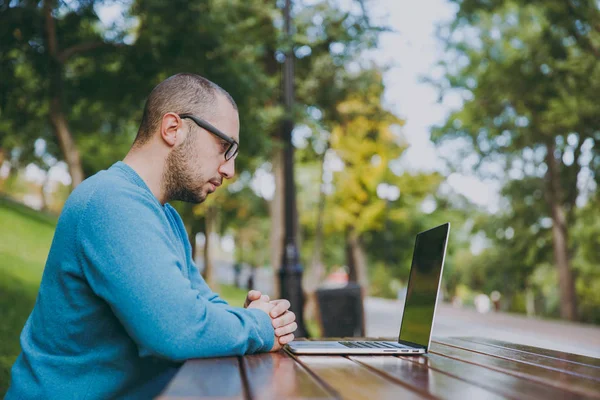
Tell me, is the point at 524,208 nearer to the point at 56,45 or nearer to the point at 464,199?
the point at 464,199

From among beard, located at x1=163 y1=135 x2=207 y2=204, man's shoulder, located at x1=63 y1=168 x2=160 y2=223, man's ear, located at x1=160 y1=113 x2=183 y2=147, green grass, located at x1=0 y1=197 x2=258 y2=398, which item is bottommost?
green grass, located at x1=0 y1=197 x2=258 y2=398

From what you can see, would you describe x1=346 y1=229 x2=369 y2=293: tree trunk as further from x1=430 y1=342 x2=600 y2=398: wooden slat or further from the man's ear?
the man's ear

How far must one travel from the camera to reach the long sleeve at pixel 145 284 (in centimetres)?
178

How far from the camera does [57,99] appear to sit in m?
9.86

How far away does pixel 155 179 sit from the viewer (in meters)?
2.30

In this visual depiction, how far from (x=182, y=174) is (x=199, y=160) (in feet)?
0.29

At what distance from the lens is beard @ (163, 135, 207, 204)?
2.34 m

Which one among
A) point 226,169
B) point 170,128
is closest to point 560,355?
point 226,169

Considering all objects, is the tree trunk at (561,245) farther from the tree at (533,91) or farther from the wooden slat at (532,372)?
Result: the wooden slat at (532,372)

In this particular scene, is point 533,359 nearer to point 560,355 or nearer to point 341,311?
point 560,355

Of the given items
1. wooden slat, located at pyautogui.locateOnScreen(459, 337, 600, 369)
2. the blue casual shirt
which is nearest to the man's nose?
the blue casual shirt

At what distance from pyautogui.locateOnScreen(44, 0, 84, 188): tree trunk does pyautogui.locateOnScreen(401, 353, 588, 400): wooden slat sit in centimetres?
844

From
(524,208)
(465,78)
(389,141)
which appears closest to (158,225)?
(465,78)

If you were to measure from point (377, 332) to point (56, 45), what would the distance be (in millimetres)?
8826
